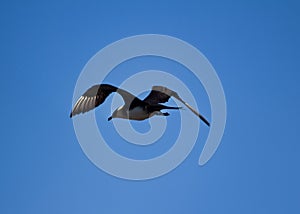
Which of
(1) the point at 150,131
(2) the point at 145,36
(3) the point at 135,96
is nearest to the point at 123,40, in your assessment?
(2) the point at 145,36

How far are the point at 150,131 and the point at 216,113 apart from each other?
62.7 inches

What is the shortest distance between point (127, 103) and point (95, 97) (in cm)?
81

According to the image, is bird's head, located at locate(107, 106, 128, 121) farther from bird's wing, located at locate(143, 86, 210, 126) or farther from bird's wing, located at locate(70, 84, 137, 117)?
bird's wing, located at locate(143, 86, 210, 126)

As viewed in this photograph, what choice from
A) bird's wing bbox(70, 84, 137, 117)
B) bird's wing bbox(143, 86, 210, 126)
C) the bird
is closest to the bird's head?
the bird

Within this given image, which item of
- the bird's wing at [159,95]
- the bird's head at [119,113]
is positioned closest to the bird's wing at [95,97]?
the bird's head at [119,113]

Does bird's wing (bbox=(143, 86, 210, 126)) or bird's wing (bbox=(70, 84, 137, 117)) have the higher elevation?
bird's wing (bbox=(143, 86, 210, 126))

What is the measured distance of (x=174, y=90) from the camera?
41.5ft

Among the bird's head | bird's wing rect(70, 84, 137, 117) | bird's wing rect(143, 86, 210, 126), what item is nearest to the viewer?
bird's wing rect(70, 84, 137, 117)

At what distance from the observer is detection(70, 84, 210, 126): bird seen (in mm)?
12182

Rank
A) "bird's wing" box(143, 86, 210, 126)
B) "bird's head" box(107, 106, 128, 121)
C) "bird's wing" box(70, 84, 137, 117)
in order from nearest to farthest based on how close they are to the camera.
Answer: "bird's wing" box(70, 84, 137, 117), "bird's head" box(107, 106, 128, 121), "bird's wing" box(143, 86, 210, 126)

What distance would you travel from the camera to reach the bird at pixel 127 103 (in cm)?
1218

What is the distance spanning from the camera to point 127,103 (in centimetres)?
1256

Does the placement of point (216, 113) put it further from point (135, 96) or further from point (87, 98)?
point (87, 98)

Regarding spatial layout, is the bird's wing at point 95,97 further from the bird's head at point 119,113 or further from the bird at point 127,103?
the bird's head at point 119,113
